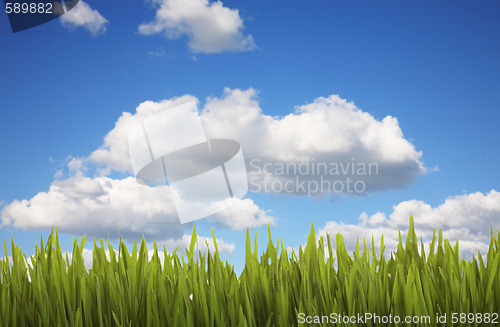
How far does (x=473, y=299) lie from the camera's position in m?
2.92

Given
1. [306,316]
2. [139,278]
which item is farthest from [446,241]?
[139,278]

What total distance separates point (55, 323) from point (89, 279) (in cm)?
33

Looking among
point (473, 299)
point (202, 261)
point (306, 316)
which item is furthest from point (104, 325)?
point (473, 299)

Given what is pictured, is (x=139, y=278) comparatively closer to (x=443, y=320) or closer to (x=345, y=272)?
(x=345, y=272)

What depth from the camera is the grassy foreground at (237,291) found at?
282 cm

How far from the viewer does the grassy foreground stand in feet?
9.27

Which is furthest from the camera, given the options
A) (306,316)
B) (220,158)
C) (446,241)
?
(220,158)

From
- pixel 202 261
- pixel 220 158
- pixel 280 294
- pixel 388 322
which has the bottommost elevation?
pixel 388 322

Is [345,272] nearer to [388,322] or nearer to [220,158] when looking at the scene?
[388,322]

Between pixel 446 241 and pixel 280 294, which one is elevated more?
pixel 446 241

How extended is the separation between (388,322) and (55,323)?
2.10 meters

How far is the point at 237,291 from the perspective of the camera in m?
2.88

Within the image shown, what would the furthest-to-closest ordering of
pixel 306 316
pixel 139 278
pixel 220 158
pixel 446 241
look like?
pixel 220 158, pixel 446 241, pixel 139 278, pixel 306 316

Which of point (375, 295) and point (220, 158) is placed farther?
point (220, 158)
